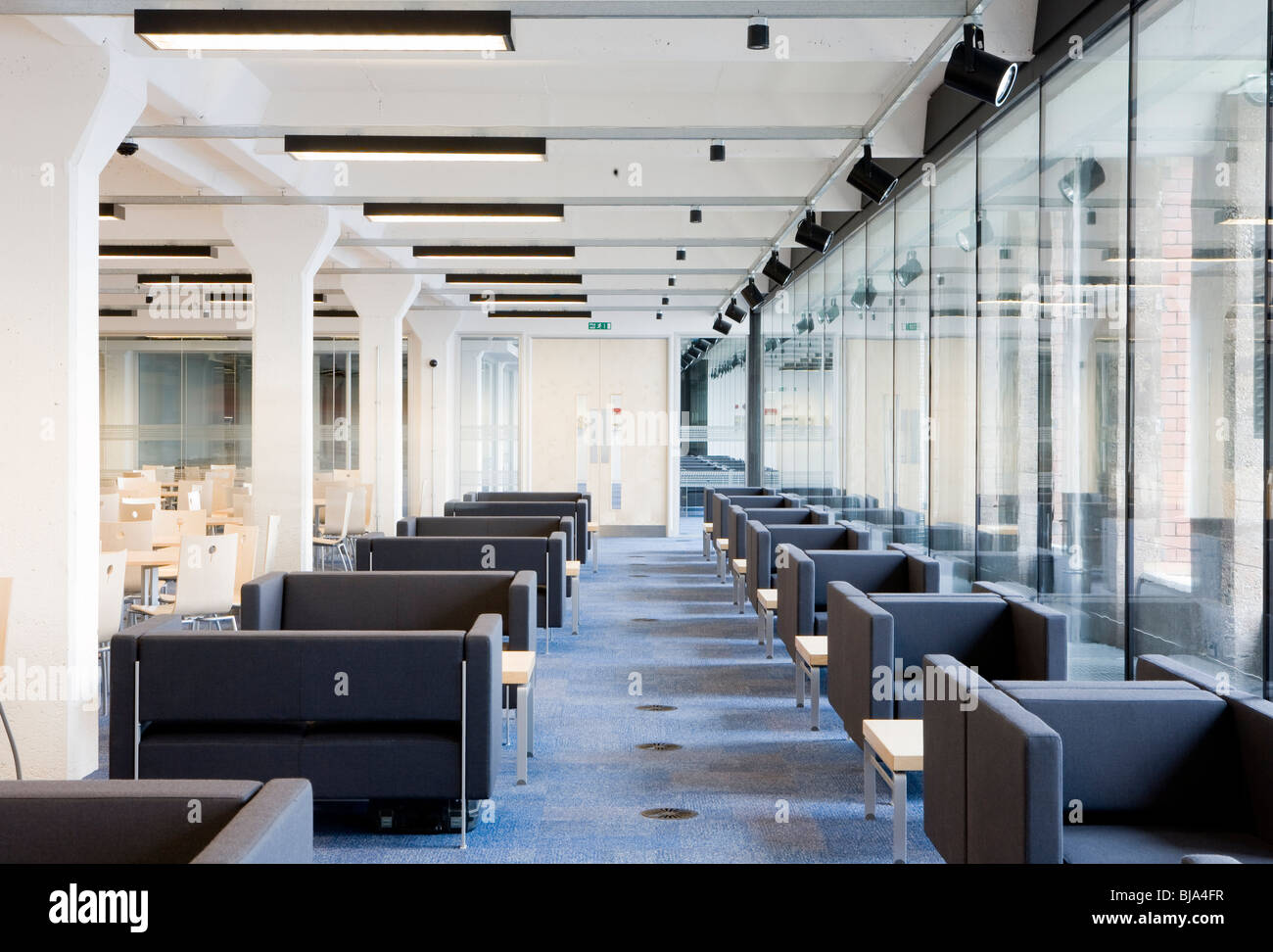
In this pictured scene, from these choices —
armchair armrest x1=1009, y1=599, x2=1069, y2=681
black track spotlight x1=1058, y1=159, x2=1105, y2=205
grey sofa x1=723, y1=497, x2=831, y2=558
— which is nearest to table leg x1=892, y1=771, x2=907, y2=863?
armchair armrest x1=1009, y1=599, x2=1069, y2=681

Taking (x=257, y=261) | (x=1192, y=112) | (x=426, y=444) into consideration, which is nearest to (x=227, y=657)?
(x=1192, y=112)

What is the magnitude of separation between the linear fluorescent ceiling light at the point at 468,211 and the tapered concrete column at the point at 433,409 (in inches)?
391

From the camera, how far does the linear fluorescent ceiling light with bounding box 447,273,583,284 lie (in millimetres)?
12500

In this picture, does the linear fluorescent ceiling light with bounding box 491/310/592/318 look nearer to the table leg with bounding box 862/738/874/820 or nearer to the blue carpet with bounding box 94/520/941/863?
the blue carpet with bounding box 94/520/941/863

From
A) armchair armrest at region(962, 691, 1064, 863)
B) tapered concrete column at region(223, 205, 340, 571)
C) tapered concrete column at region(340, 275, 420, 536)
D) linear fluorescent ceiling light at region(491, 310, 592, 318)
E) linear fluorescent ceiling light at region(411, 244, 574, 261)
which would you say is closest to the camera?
armchair armrest at region(962, 691, 1064, 863)

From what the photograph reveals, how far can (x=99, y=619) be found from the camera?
22.8ft

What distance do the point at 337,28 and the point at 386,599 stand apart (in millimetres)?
3055

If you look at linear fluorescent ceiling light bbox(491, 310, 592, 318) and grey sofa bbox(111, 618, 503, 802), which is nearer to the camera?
grey sofa bbox(111, 618, 503, 802)

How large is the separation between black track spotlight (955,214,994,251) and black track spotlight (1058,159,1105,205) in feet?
3.93

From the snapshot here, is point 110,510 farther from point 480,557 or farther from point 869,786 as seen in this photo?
point 869,786

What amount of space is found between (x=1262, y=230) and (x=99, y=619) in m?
6.25

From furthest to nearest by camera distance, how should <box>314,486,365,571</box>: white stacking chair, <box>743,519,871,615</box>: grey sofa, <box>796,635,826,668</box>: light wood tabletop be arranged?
1. <box>314,486,365,571</box>: white stacking chair
2. <box>743,519,871,615</box>: grey sofa
3. <box>796,635,826,668</box>: light wood tabletop

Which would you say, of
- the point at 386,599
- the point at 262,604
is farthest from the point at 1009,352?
the point at 262,604

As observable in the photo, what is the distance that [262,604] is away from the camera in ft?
20.9
